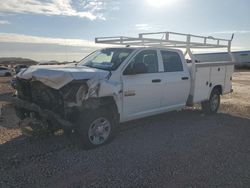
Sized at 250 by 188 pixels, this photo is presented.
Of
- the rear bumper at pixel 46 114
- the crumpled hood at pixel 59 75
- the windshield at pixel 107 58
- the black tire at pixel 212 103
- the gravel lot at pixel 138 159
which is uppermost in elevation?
the windshield at pixel 107 58

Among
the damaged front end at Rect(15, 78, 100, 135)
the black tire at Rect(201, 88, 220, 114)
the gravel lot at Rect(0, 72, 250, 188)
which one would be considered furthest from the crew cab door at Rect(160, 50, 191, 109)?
the damaged front end at Rect(15, 78, 100, 135)

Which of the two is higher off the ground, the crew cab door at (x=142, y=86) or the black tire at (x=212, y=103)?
the crew cab door at (x=142, y=86)

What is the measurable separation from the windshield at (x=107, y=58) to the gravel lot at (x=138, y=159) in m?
1.55

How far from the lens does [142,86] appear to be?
6379 millimetres

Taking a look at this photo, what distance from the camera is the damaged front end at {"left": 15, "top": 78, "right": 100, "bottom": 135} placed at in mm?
5219

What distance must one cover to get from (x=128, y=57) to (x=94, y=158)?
2.31 metres

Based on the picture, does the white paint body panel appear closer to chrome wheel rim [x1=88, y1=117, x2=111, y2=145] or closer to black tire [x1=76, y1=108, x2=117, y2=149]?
black tire [x1=76, y1=108, x2=117, y2=149]

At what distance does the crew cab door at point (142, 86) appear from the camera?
→ 240 inches

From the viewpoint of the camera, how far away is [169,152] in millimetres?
5410

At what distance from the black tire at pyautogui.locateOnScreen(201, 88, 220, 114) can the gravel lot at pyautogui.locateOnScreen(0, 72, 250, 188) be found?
162 cm

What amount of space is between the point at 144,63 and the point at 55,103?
218 cm

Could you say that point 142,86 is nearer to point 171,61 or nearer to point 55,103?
point 171,61

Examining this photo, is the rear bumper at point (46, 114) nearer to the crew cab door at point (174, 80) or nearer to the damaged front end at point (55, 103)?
the damaged front end at point (55, 103)

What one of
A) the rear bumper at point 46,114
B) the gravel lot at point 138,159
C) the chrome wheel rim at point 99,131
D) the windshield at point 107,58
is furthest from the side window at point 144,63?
the rear bumper at point 46,114
